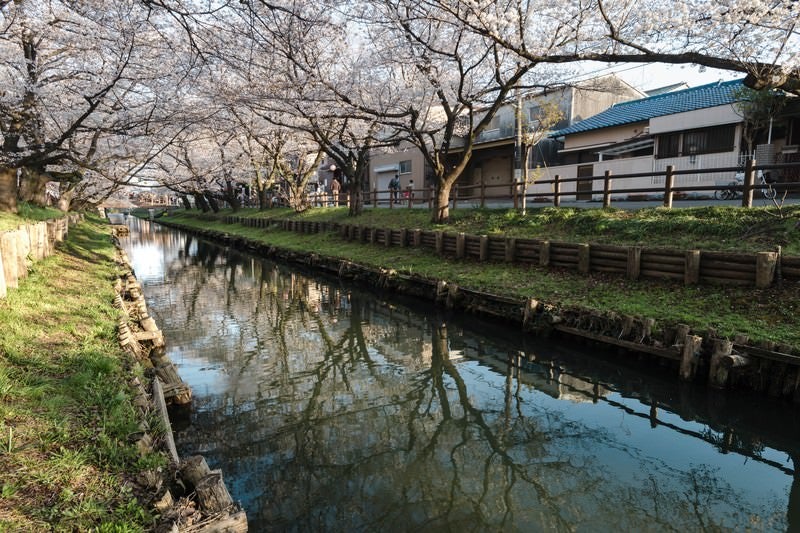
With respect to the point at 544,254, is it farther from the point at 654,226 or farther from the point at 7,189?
the point at 7,189

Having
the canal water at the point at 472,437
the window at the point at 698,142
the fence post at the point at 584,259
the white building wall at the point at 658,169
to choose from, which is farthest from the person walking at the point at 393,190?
the canal water at the point at 472,437

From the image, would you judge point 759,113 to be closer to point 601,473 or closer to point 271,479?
point 601,473

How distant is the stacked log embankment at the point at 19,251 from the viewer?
6.60 metres

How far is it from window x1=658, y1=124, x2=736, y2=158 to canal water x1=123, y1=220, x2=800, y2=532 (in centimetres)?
1503

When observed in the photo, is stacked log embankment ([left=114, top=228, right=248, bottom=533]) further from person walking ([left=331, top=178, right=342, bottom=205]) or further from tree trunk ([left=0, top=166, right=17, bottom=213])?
person walking ([left=331, top=178, right=342, bottom=205])

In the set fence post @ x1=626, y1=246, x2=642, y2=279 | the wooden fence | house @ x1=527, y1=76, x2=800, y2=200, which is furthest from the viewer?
house @ x1=527, y1=76, x2=800, y2=200

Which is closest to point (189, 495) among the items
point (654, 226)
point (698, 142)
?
point (654, 226)

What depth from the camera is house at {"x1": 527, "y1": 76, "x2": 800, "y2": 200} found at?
18.1 metres

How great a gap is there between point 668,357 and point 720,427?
1.54 m

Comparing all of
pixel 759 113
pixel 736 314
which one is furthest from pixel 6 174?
pixel 759 113

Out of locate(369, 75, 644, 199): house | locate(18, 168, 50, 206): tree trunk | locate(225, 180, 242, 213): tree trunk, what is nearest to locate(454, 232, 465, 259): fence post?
locate(369, 75, 644, 199): house

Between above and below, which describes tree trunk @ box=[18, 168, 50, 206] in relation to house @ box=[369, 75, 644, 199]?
below

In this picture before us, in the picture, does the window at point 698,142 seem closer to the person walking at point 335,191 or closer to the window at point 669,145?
the window at point 669,145

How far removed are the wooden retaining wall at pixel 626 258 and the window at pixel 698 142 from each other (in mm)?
12152
